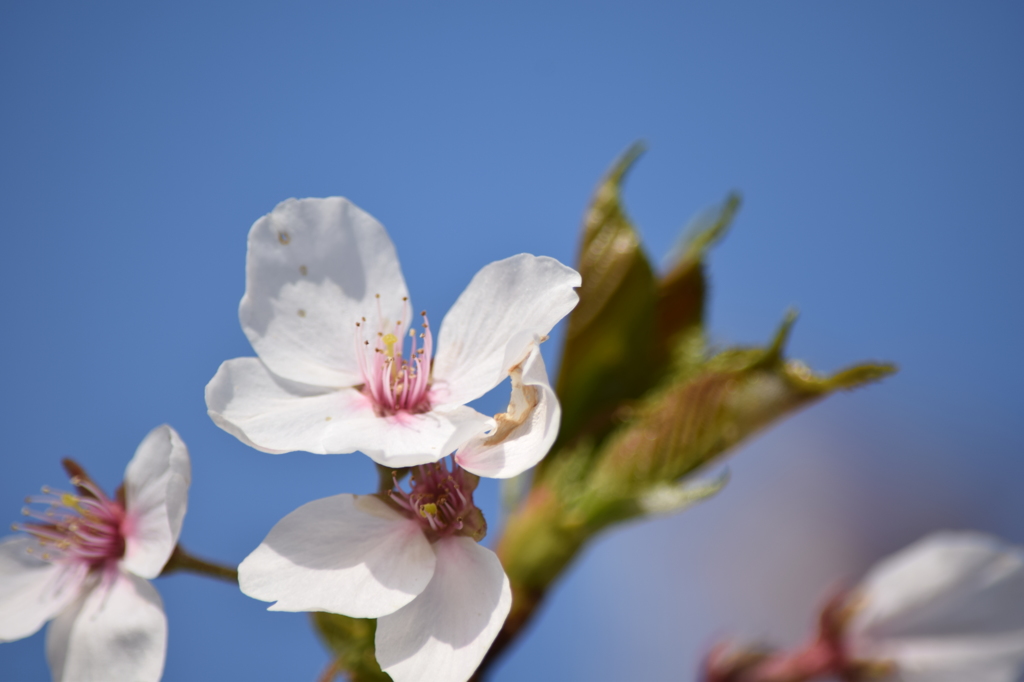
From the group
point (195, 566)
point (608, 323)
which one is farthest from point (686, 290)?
point (195, 566)

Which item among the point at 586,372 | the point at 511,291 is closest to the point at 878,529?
the point at 586,372

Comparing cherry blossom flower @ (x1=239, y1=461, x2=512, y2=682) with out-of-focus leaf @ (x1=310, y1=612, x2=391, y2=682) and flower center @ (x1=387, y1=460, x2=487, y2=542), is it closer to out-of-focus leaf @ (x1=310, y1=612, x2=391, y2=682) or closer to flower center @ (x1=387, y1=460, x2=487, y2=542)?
flower center @ (x1=387, y1=460, x2=487, y2=542)

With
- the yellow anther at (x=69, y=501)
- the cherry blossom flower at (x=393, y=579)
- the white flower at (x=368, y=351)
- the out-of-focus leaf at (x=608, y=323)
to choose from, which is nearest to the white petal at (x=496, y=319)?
the white flower at (x=368, y=351)

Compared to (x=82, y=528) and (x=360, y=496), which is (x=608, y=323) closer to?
(x=360, y=496)

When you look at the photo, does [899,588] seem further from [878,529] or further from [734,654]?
[878,529]

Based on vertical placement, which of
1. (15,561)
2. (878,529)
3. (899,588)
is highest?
(15,561)

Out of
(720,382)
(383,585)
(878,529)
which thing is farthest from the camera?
(878,529)
